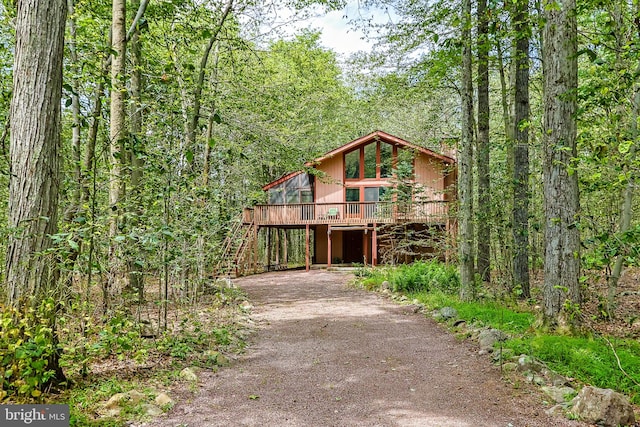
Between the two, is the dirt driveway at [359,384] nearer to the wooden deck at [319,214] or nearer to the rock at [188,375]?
the rock at [188,375]

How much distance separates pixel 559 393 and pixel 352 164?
1642 cm

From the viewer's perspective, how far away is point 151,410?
351cm

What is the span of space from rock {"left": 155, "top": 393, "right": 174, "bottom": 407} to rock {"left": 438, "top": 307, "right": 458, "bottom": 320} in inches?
197

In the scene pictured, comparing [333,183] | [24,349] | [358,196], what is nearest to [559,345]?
[24,349]

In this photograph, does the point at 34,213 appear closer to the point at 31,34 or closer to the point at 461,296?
the point at 31,34

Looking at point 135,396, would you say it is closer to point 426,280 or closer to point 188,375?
point 188,375

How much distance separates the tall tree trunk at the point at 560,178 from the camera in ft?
16.7

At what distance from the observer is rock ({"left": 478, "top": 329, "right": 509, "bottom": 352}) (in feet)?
17.4

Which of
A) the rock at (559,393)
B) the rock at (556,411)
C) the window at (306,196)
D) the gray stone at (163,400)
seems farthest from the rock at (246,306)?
the window at (306,196)

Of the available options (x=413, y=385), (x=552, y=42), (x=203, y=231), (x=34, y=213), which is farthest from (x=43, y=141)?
(x=552, y=42)

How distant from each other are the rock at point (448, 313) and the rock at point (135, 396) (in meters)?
5.19

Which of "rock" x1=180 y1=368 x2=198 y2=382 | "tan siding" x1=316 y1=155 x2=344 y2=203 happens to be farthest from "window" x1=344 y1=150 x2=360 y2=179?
"rock" x1=180 y1=368 x2=198 y2=382

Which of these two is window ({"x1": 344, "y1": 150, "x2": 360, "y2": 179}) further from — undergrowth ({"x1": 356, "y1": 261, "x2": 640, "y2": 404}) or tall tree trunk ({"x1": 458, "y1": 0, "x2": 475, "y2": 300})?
tall tree trunk ({"x1": 458, "y1": 0, "x2": 475, "y2": 300})

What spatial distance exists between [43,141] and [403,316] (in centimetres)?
657
